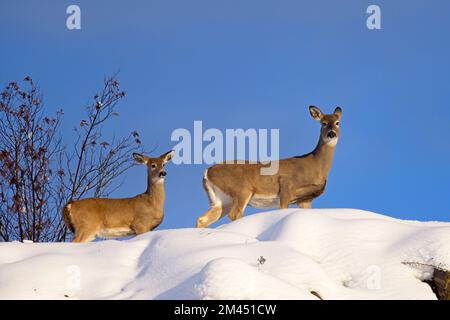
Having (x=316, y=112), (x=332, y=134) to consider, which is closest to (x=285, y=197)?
(x=332, y=134)

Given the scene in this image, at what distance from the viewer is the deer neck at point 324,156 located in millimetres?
17000

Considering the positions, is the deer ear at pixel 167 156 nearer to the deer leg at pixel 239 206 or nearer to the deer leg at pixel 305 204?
the deer leg at pixel 239 206

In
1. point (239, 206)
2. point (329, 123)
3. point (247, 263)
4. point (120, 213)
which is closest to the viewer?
point (247, 263)

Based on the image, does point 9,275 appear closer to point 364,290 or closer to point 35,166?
point 364,290

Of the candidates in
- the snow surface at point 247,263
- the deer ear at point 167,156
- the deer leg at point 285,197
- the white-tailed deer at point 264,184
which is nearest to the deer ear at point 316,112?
the white-tailed deer at point 264,184

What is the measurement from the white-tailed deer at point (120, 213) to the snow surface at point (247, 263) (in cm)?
382

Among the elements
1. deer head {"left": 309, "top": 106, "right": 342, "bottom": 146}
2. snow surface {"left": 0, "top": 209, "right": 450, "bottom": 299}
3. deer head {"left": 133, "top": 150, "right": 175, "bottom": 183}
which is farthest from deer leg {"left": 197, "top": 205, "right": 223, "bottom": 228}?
snow surface {"left": 0, "top": 209, "right": 450, "bottom": 299}

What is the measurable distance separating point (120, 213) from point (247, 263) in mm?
6682

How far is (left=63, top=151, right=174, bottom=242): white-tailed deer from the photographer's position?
50.0 ft

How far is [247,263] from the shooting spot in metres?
9.26

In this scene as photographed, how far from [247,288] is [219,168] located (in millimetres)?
8869

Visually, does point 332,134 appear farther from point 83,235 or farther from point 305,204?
point 83,235

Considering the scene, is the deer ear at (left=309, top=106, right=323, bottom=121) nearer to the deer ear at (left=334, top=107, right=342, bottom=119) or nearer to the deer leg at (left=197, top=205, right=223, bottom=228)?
the deer ear at (left=334, top=107, right=342, bottom=119)
